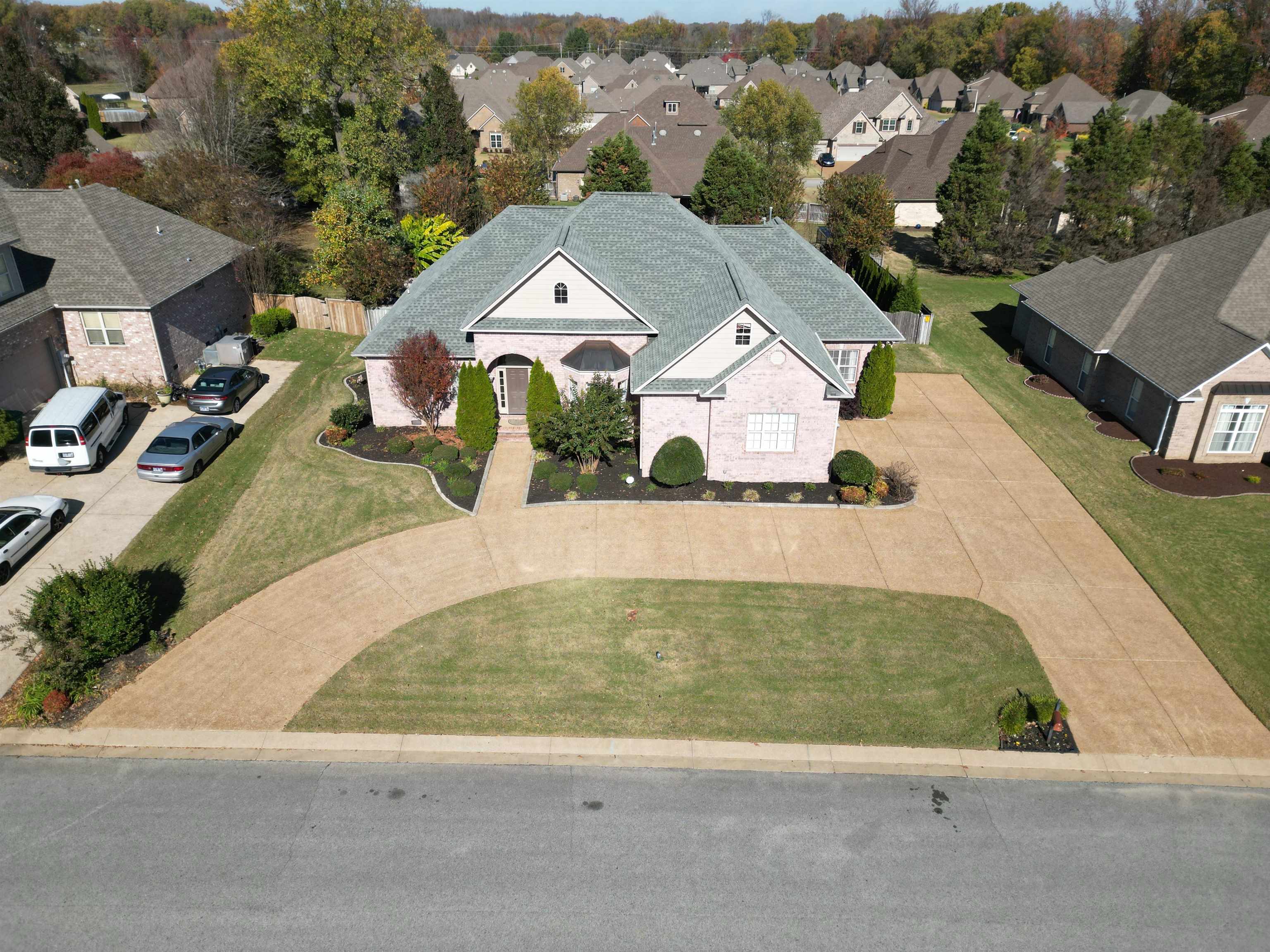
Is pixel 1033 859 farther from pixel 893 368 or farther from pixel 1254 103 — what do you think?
pixel 1254 103

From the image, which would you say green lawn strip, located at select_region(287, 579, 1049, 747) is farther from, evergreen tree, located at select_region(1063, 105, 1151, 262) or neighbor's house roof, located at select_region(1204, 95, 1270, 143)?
neighbor's house roof, located at select_region(1204, 95, 1270, 143)

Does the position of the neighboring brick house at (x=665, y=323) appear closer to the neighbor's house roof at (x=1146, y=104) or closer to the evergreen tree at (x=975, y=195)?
the evergreen tree at (x=975, y=195)

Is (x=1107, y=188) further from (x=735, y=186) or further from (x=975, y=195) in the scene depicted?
(x=735, y=186)

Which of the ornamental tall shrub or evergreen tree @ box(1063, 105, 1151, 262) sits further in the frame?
evergreen tree @ box(1063, 105, 1151, 262)

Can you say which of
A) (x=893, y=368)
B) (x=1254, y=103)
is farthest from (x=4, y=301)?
(x=1254, y=103)

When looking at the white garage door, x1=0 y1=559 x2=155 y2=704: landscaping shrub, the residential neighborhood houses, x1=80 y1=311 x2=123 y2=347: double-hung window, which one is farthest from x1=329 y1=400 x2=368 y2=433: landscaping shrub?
the white garage door

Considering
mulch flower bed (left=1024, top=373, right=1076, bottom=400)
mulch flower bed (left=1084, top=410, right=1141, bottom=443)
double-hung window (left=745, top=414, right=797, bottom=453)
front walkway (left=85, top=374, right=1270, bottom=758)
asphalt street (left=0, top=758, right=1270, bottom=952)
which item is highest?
double-hung window (left=745, top=414, right=797, bottom=453)

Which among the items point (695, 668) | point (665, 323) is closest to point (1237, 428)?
point (665, 323)
